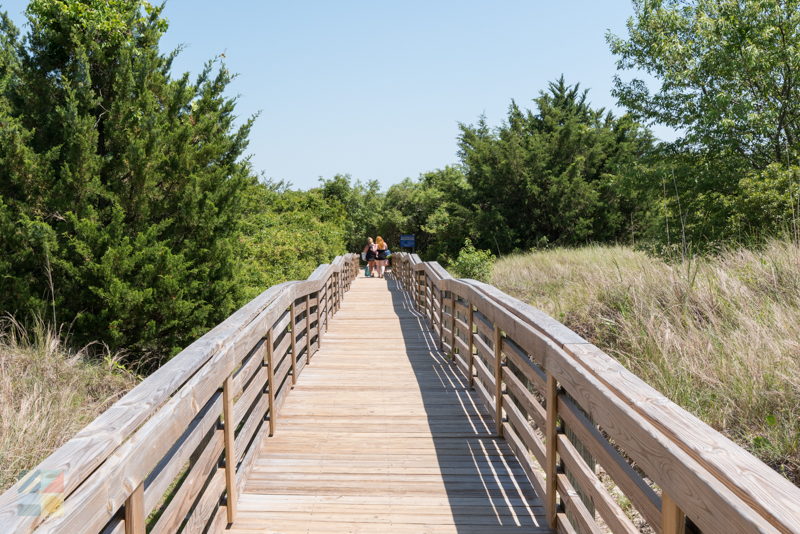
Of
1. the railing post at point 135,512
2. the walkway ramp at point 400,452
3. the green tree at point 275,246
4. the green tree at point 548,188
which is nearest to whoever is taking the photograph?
the walkway ramp at point 400,452

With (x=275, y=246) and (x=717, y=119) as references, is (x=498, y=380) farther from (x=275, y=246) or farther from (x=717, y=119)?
(x=275, y=246)

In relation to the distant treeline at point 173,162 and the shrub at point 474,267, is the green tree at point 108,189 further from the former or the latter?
the shrub at point 474,267

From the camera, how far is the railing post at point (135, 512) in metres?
1.88

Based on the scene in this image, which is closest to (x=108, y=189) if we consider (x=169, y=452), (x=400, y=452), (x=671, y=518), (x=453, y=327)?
(x=453, y=327)

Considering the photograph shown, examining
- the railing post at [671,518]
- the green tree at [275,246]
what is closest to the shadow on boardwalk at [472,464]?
the railing post at [671,518]

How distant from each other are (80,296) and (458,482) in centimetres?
654

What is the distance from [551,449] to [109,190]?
7812mm

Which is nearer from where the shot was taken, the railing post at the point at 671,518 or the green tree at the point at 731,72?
the railing post at the point at 671,518

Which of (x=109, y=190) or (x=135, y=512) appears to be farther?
(x=109, y=190)

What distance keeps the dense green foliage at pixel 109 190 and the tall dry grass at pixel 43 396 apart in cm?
94

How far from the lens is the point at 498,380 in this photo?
4.45 metres

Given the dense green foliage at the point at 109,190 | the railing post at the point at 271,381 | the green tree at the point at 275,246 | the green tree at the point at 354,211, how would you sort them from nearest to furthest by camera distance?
the railing post at the point at 271,381 → the dense green foliage at the point at 109,190 → the green tree at the point at 275,246 → the green tree at the point at 354,211

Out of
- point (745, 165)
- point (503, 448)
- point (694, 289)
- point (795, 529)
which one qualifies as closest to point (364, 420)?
point (503, 448)

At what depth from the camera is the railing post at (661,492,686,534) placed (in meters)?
1.76
